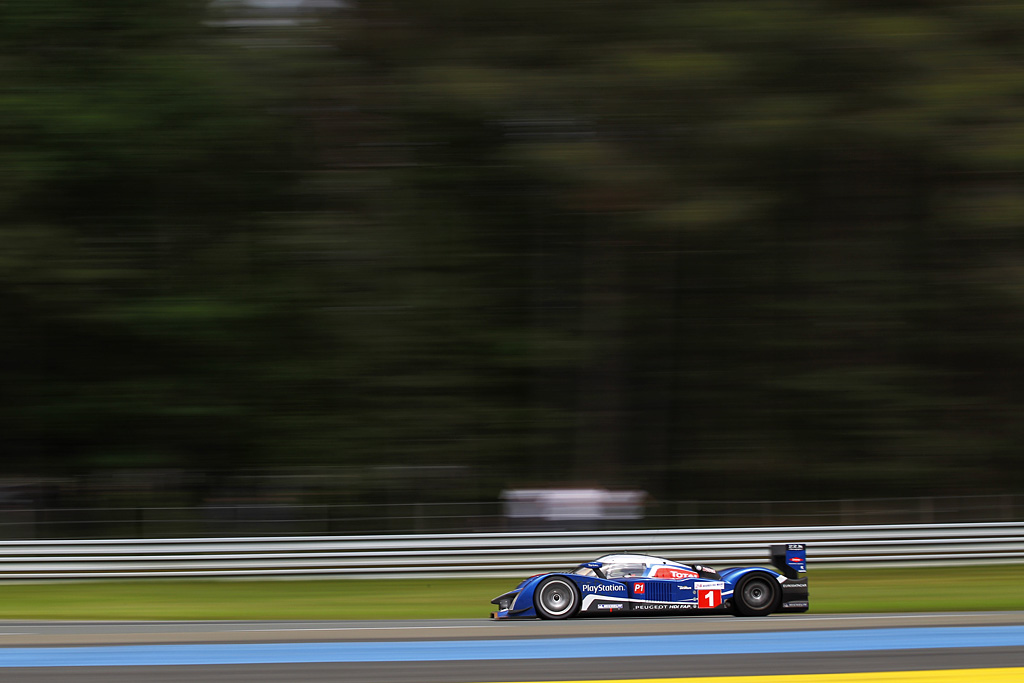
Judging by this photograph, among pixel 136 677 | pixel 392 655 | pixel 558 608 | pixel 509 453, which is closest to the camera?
pixel 136 677

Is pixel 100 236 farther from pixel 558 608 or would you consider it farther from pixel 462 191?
pixel 558 608

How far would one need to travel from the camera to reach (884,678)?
6.54m

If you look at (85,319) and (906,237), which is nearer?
(85,319)

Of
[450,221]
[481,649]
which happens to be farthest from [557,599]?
[450,221]

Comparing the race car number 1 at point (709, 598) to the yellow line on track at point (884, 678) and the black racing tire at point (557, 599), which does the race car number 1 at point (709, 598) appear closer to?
the black racing tire at point (557, 599)

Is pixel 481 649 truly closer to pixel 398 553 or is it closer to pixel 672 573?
pixel 672 573

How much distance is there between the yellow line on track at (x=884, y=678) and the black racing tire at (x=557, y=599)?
1891 millimetres

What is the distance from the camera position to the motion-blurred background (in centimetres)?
1338

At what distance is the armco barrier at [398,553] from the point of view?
36.5 feet

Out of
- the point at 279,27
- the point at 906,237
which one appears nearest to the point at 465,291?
the point at 279,27

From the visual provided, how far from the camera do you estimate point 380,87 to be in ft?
44.6

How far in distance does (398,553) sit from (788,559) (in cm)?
430

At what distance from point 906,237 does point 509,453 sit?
6229 mm

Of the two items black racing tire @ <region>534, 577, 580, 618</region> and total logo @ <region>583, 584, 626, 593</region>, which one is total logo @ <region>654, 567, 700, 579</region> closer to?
total logo @ <region>583, 584, 626, 593</region>
